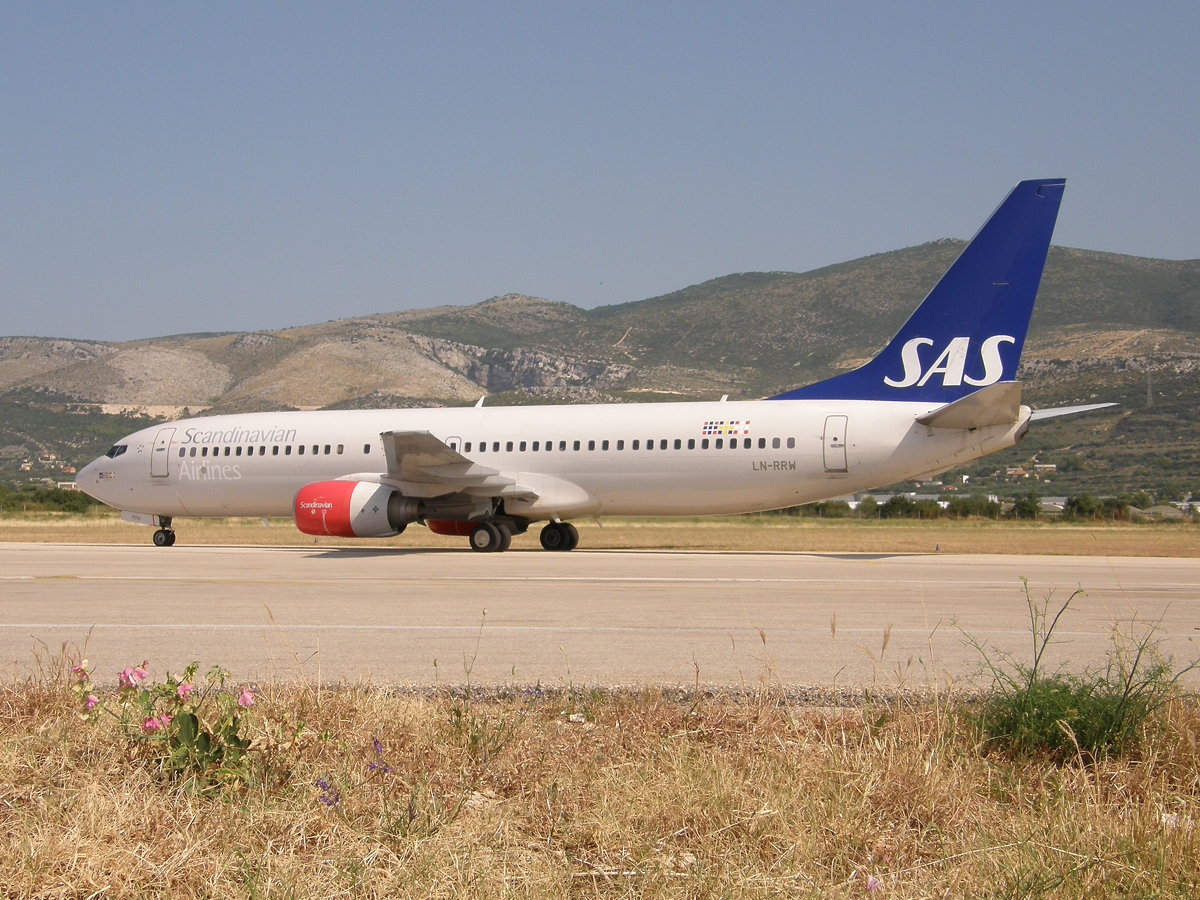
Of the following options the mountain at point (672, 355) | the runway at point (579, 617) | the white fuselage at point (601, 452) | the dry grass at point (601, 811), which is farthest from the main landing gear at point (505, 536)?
the mountain at point (672, 355)

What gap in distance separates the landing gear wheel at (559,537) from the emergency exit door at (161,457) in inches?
409

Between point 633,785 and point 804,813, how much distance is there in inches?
29.5

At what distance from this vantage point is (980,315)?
20734mm

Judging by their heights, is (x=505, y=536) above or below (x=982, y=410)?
below

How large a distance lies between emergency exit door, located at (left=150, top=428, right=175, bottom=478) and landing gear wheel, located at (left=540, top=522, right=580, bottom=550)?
1038cm

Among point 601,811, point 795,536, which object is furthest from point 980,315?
point 601,811

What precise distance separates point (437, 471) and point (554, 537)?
11.2 ft

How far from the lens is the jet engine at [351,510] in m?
22.4

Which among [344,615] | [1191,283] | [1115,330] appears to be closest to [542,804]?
[344,615]

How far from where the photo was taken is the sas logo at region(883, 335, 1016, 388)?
20750mm

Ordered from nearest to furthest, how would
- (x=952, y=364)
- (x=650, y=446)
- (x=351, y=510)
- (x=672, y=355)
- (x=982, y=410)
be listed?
(x=982, y=410) < (x=952, y=364) < (x=351, y=510) < (x=650, y=446) < (x=672, y=355)

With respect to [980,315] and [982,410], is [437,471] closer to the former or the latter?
[982,410]

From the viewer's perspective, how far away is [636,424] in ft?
76.7

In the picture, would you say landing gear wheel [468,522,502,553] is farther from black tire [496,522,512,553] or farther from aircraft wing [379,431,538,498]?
aircraft wing [379,431,538,498]
